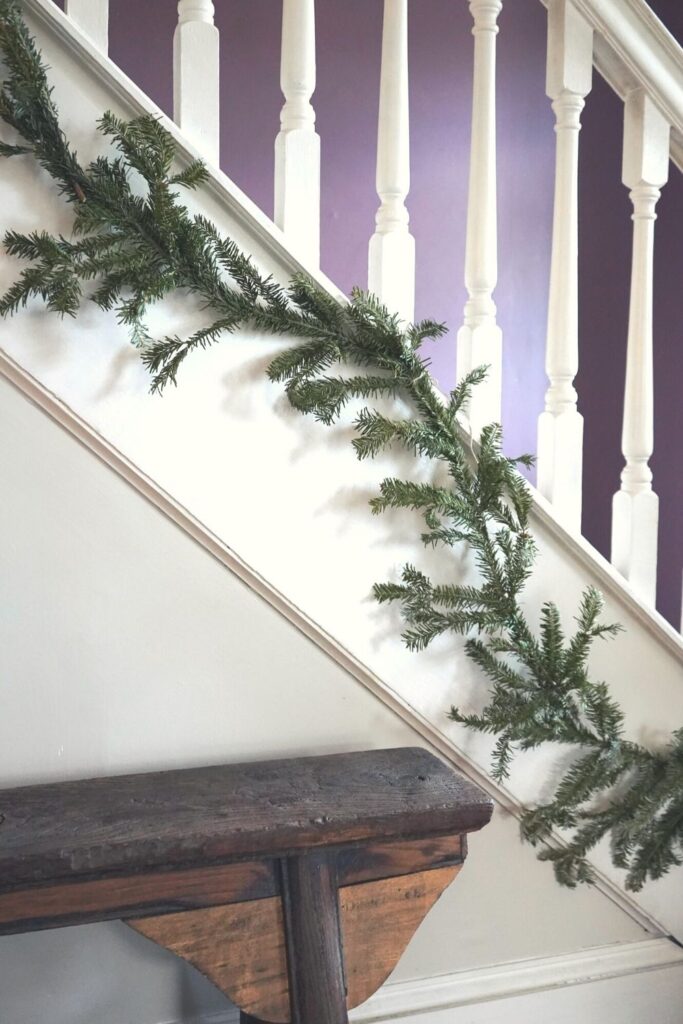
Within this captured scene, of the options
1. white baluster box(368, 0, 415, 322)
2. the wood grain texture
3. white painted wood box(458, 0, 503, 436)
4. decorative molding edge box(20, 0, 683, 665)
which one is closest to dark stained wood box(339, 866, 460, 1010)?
the wood grain texture

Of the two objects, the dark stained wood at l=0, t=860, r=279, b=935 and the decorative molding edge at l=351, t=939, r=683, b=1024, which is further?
the decorative molding edge at l=351, t=939, r=683, b=1024

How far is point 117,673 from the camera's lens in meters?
1.21

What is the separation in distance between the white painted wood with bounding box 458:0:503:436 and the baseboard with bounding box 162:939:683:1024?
820mm

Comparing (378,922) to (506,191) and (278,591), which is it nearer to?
(278,591)

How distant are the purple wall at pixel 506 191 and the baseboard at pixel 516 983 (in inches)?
34.7

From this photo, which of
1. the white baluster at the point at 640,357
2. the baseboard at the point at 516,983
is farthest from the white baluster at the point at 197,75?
the baseboard at the point at 516,983

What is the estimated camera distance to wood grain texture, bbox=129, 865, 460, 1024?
1042 millimetres

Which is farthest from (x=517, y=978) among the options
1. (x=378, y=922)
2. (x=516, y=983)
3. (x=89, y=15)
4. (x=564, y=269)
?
(x=89, y=15)

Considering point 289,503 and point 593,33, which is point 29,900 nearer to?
point 289,503

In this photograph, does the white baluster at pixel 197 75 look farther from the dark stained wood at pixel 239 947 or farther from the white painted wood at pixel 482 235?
the dark stained wood at pixel 239 947

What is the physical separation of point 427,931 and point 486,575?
1.78 feet

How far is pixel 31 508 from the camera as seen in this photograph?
116 centimetres

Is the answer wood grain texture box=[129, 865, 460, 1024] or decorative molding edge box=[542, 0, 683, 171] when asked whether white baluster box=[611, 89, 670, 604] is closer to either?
decorative molding edge box=[542, 0, 683, 171]

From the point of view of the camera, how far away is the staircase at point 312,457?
1162 mm
